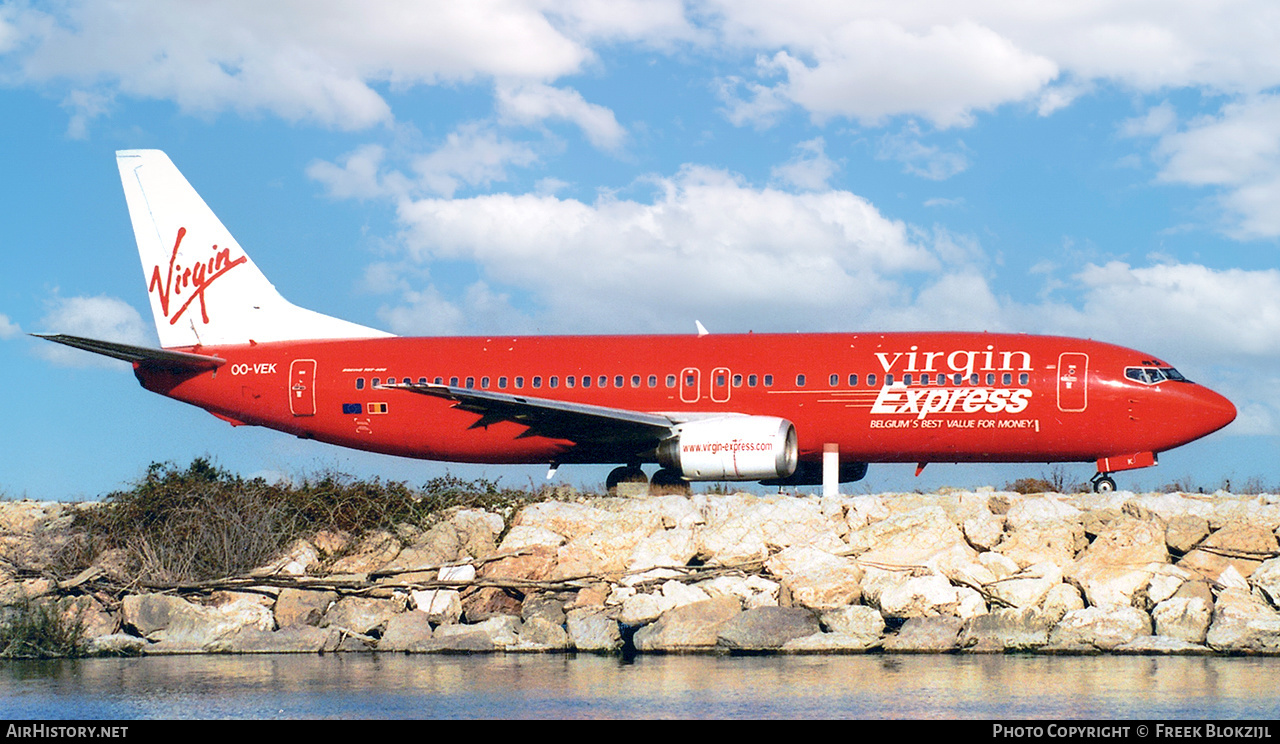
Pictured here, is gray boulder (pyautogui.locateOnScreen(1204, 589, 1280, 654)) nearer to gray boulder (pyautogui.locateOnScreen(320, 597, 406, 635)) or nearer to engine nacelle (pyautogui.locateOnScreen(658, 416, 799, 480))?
engine nacelle (pyautogui.locateOnScreen(658, 416, 799, 480))

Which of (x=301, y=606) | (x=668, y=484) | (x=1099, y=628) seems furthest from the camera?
(x=668, y=484)

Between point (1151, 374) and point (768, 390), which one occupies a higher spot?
point (1151, 374)

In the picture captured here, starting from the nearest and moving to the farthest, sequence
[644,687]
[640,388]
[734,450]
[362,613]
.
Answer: [644,687] < [362,613] < [734,450] < [640,388]

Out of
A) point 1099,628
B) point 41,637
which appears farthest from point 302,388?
point 1099,628

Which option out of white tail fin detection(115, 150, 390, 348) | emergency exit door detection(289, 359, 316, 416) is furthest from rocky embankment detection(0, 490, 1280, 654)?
white tail fin detection(115, 150, 390, 348)

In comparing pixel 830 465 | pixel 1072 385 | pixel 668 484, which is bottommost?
pixel 668 484

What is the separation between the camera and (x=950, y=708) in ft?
38.8

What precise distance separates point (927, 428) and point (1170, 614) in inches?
313

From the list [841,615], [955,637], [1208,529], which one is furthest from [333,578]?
[1208,529]

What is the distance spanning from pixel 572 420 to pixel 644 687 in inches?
448

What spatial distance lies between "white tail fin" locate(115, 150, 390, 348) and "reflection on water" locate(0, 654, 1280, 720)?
43.8 ft

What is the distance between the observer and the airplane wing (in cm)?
2317

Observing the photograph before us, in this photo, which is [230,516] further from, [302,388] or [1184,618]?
[1184,618]

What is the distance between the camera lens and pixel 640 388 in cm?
2562
